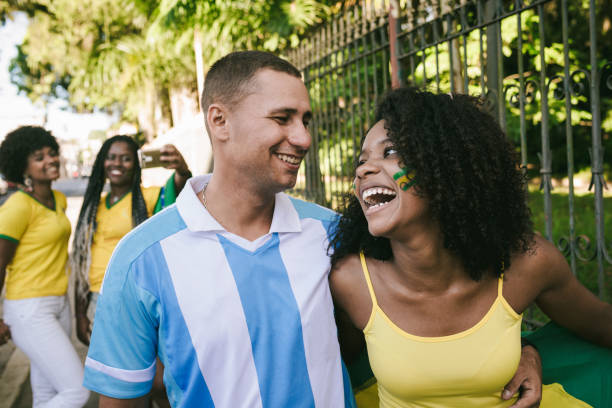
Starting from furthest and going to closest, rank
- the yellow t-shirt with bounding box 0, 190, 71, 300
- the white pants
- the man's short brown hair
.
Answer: the yellow t-shirt with bounding box 0, 190, 71, 300 < the white pants < the man's short brown hair

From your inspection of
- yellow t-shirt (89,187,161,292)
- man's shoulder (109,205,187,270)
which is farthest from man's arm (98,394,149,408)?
yellow t-shirt (89,187,161,292)

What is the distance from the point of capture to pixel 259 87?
2.08 meters

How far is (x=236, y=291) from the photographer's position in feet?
6.11

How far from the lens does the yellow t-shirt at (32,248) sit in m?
3.42

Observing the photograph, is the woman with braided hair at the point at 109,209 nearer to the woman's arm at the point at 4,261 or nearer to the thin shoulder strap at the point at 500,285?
the woman's arm at the point at 4,261

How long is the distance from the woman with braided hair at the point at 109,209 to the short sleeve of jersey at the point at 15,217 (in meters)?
0.45

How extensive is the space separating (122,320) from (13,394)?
3547mm

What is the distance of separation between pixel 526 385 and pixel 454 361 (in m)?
0.34

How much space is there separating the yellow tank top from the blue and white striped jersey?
25 centimetres

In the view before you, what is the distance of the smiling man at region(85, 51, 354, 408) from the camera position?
5.96 feet

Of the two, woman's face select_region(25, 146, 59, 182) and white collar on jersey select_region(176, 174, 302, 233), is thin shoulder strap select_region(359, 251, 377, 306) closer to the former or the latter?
white collar on jersey select_region(176, 174, 302, 233)

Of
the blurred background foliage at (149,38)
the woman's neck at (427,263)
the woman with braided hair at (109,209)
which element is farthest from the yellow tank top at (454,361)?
the blurred background foliage at (149,38)

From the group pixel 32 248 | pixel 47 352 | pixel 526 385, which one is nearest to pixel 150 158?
pixel 32 248

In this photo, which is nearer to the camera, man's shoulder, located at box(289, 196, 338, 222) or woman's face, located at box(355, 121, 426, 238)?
woman's face, located at box(355, 121, 426, 238)
